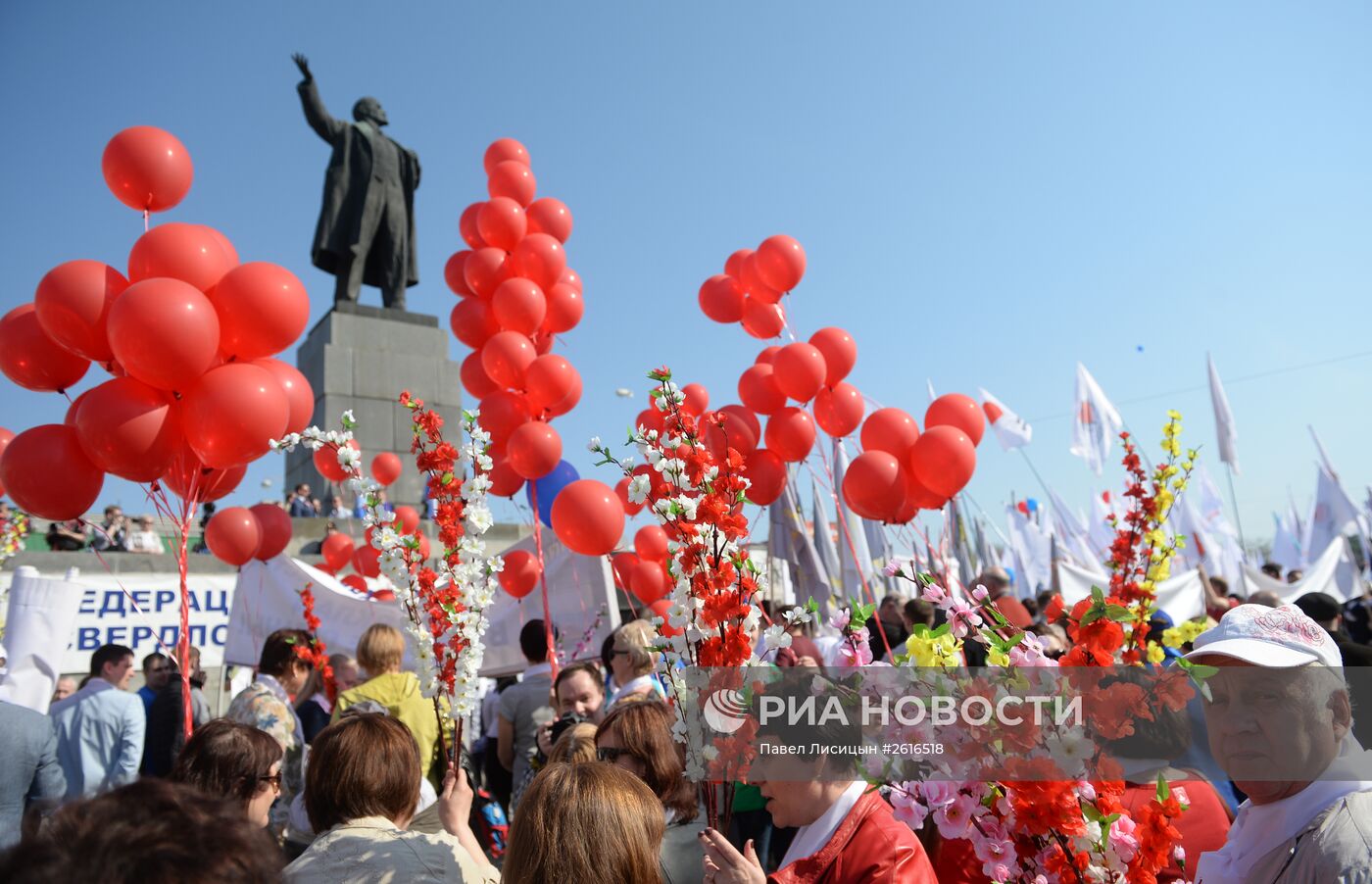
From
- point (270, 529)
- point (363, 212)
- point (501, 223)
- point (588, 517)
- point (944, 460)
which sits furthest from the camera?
point (363, 212)

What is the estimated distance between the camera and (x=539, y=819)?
6.45 ft

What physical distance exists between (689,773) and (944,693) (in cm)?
59

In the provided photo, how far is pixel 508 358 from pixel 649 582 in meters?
2.09

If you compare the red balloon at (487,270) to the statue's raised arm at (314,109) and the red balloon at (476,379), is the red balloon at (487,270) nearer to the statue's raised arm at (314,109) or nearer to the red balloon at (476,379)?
the red balloon at (476,379)

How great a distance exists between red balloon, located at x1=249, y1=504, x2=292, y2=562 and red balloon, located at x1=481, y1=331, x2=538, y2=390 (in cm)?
189

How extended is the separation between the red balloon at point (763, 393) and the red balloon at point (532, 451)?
5.42ft

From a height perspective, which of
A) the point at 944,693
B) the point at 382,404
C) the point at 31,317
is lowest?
the point at 944,693

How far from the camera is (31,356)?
4961 mm

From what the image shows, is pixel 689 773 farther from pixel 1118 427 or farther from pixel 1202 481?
pixel 1202 481

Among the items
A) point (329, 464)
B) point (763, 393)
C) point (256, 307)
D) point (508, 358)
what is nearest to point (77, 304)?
point (256, 307)

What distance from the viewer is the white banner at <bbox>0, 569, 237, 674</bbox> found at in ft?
28.9

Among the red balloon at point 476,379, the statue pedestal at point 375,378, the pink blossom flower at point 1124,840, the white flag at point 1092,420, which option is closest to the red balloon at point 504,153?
the red balloon at point 476,379

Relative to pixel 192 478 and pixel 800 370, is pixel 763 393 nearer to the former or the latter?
pixel 800 370

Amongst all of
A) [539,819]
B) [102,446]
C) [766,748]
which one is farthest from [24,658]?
[766,748]
